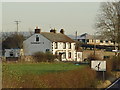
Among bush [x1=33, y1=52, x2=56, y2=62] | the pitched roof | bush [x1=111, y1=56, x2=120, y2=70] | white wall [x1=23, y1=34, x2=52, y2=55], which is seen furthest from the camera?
the pitched roof

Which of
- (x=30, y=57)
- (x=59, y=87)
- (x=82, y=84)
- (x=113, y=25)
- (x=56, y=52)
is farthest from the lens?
(x=56, y=52)

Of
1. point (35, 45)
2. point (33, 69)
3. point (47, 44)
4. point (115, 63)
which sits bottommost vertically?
point (33, 69)

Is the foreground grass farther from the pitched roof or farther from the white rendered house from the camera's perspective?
the pitched roof

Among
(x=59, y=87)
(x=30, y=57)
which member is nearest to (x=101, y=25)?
(x=30, y=57)

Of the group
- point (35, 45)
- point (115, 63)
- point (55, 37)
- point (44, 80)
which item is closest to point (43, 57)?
point (35, 45)

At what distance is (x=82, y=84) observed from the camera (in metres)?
21.4

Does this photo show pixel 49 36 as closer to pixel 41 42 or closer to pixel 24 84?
pixel 41 42

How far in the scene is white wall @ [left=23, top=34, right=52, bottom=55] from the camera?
6153 centimetres

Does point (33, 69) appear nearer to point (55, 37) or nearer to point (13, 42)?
point (55, 37)

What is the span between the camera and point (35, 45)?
205ft

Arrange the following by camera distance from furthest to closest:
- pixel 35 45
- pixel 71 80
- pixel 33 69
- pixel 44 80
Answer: pixel 35 45, pixel 33 69, pixel 71 80, pixel 44 80

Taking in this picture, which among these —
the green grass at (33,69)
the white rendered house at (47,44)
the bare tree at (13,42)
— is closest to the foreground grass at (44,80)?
the green grass at (33,69)

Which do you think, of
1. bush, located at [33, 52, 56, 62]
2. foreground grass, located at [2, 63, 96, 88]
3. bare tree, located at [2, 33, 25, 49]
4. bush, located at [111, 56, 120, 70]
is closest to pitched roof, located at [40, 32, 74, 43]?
bare tree, located at [2, 33, 25, 49]

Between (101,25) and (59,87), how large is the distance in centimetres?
4107
